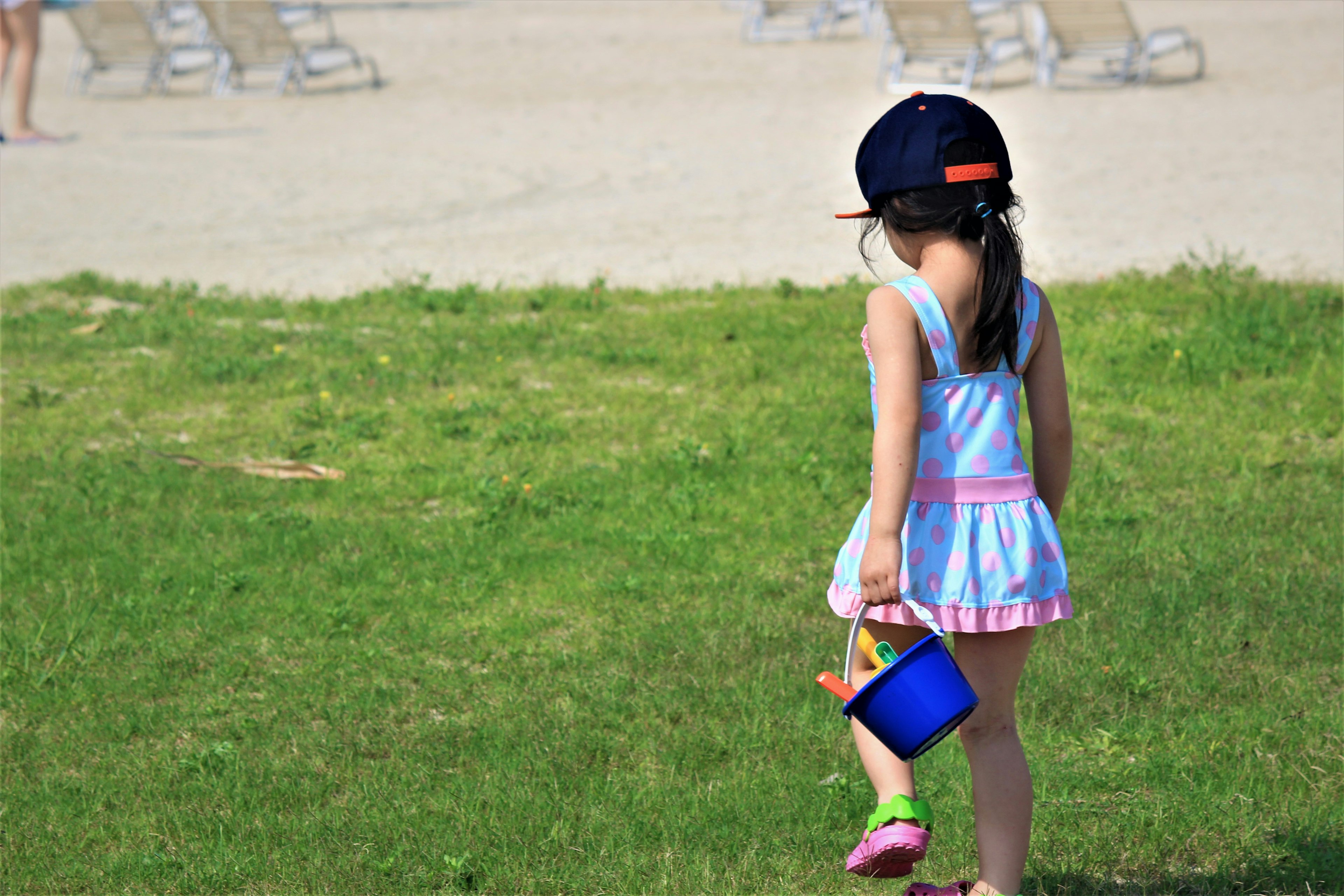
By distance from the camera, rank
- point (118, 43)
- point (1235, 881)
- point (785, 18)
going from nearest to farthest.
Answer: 1. point (1235, 881)
2. point (118, 43)
3. point (785, 18)

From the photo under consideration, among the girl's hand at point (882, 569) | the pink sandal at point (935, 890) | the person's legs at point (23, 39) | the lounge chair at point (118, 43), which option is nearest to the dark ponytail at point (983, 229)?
the girl's hand at point (882, 569)

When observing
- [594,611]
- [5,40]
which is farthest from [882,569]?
[5,40]

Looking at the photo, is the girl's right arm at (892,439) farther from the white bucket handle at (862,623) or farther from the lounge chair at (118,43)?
the lounge chair at (118,43)

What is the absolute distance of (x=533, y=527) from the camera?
5406 mm

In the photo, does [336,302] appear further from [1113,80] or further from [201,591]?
[1113,80]

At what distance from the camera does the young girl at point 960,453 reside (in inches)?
100

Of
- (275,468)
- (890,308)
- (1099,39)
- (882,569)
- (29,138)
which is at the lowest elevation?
(275,468)

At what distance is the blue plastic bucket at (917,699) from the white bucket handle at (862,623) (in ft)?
0.20

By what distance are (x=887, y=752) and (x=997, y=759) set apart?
0.23m

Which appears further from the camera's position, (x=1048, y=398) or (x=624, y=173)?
(x=624, y=173)

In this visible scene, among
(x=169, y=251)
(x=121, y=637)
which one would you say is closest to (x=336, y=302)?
(x=169, y=251)

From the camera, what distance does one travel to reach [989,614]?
2604mm

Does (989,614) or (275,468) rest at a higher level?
(989,614)

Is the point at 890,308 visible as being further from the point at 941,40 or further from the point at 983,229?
the point at 941,40
